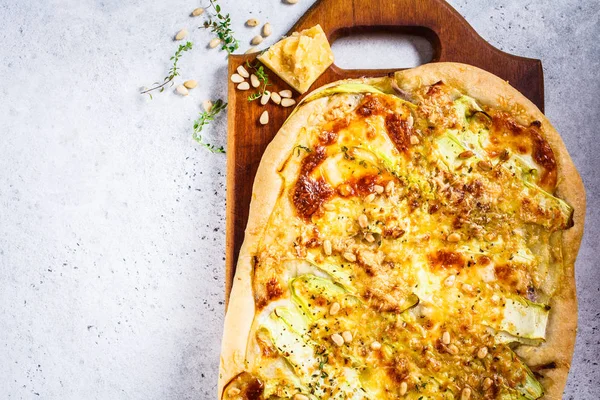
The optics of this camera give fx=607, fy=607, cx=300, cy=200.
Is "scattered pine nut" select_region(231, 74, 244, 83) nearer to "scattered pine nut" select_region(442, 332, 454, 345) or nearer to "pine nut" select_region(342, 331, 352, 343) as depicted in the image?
"pine nut" select_region(342, 331, 352, 343)

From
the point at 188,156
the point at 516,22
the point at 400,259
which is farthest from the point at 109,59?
the point at 516,22

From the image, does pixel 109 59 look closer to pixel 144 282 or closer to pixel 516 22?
pixel 144 282

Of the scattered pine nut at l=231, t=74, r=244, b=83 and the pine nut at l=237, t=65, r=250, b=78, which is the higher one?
the pine nut at l=237, t=65, r=250, b=78

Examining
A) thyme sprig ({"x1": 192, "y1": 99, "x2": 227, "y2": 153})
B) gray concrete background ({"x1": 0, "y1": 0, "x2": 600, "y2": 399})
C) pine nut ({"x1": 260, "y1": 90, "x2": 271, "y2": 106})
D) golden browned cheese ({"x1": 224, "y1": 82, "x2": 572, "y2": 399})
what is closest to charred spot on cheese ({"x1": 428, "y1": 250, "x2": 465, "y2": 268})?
golden browned cheese ({"x1": 224, "y1": 82, "x2": 572, "y2": 399})

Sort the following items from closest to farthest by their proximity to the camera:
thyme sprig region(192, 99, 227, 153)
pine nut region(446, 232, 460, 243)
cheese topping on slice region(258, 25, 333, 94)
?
pine nut region(446, 232, 460, 243) < cheese topping on slice region(258, 25, 333, 94) < thyme sprig region(192, 99, 227, 153)

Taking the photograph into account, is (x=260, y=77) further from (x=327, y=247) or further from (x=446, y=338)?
(x=446, y=338)
